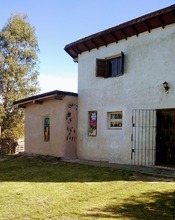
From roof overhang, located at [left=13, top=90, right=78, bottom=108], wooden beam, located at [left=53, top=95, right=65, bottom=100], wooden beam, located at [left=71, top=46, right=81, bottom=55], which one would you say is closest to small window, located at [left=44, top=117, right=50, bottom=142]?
roof overhang, located at [left=13, top=90, right=78, bottom=108]

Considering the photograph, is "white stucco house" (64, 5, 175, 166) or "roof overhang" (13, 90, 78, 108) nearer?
"white stucco house" (64, 5, 175, 166)

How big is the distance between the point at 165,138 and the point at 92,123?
407cm

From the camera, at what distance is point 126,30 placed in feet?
40.1

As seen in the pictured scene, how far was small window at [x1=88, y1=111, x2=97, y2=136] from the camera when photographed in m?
14.0

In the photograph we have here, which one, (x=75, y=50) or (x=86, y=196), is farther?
(x=75, y=50)

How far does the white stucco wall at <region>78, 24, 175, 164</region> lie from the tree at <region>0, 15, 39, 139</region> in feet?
36.4

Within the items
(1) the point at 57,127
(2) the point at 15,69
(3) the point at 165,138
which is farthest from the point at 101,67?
(2) the point at 15,69

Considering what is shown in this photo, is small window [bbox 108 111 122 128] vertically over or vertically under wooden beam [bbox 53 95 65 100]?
under

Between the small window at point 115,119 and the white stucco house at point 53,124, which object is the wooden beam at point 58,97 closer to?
the white stucco house at point 53,124

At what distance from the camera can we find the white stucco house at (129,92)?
11.1 m

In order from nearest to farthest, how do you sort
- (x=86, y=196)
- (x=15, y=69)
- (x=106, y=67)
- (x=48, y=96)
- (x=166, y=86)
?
(x=86, y=196)
(x=166, y=86)
(x=106, y=67)
(x=48, y=96)
(x=15, y=69)

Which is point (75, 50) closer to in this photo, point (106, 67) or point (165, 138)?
point (106, 67)

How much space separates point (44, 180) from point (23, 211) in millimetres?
3240

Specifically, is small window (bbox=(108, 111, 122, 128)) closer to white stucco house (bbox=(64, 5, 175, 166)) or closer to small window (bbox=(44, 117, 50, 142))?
white stucco house (bbox=(64, 5, 175, 166))
